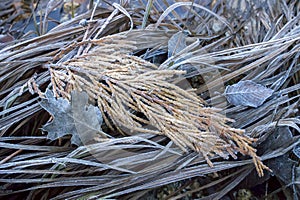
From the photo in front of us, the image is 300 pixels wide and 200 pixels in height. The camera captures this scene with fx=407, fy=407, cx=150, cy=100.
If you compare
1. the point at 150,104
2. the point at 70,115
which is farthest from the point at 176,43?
the point at 70,115

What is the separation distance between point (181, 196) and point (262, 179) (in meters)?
0.20

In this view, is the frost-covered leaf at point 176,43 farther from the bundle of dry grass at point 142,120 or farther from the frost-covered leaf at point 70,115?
the frost-covered leaf at point 70,115

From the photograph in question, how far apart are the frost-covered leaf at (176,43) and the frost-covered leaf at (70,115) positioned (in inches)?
10.6

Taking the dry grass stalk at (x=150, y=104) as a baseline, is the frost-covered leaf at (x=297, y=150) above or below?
below

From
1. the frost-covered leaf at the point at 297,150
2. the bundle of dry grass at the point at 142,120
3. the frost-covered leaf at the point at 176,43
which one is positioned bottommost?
the frost-covered leaf at the point at 297,150

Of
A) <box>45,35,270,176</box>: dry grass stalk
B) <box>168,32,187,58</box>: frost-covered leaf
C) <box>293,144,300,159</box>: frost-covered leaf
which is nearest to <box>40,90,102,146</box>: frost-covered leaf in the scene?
<box>45,35,270,176</box>: dry grass stalk

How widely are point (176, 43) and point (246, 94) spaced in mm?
221

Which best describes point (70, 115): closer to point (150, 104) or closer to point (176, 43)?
point (150, 104)

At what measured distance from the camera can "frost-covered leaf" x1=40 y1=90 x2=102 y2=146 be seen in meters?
0.89

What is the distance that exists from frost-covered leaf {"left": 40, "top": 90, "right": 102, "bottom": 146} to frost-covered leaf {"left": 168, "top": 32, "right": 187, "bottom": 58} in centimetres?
27

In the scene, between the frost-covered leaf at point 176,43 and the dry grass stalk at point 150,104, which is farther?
the frost-covered leaf at point 176,43

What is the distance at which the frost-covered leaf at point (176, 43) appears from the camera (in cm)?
104

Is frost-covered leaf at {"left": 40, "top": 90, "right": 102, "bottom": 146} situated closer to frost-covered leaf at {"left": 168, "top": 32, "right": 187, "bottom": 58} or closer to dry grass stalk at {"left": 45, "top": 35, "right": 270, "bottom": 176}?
dry grass stalk at {"left": 45, "top": 35, "right": 270, "bottom": 176}

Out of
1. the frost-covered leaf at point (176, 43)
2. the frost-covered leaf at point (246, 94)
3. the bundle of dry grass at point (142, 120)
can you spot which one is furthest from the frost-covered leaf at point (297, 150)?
the frost-covered leaf at point (176, 43)
